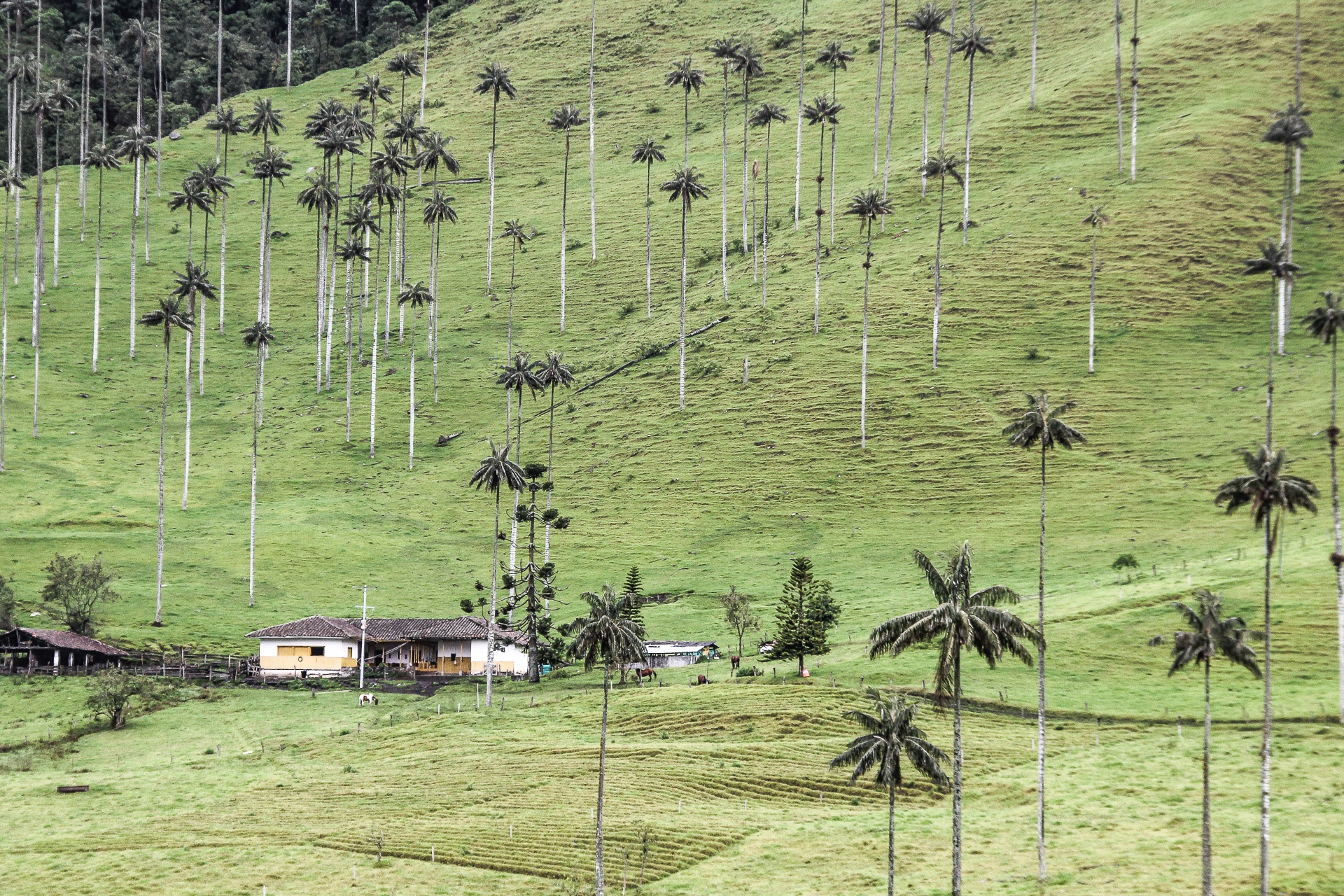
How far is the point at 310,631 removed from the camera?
330 ft

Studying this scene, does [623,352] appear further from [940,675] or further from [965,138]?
[940,675]

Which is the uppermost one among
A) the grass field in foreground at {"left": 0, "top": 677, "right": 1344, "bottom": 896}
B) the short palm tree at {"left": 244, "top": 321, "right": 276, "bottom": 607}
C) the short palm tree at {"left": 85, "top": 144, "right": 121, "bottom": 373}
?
the short palm tree at {"left": 85, "top": 144, "right": 121, "bottom": 373}

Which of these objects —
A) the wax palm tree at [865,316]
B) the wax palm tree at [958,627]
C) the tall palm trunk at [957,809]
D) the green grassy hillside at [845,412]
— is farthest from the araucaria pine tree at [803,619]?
the wax palm tree at [865,316]

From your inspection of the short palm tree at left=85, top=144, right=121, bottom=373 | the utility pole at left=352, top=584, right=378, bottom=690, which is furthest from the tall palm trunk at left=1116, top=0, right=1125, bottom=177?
the short palm tree at left=85, top=144, right=121, bottom=373

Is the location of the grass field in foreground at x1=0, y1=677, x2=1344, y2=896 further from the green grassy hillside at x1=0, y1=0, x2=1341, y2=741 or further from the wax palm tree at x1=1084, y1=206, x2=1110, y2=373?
the wax palm tree at x1=1084, y1=206, x2=1110, y2=373

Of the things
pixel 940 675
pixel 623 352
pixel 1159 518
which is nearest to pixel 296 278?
pixel 623 352

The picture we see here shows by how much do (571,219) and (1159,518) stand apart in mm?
107392

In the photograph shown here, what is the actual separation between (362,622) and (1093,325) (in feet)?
249

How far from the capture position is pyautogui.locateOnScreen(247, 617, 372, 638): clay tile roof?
99875mm

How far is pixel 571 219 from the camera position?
19375 cm

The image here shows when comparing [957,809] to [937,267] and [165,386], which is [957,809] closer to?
[937,267]

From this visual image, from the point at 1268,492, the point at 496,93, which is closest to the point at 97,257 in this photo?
the point at 496,93

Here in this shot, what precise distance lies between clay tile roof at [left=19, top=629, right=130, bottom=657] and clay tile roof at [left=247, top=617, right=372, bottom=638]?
9.49 meters

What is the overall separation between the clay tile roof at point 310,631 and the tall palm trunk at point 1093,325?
74.0 m
